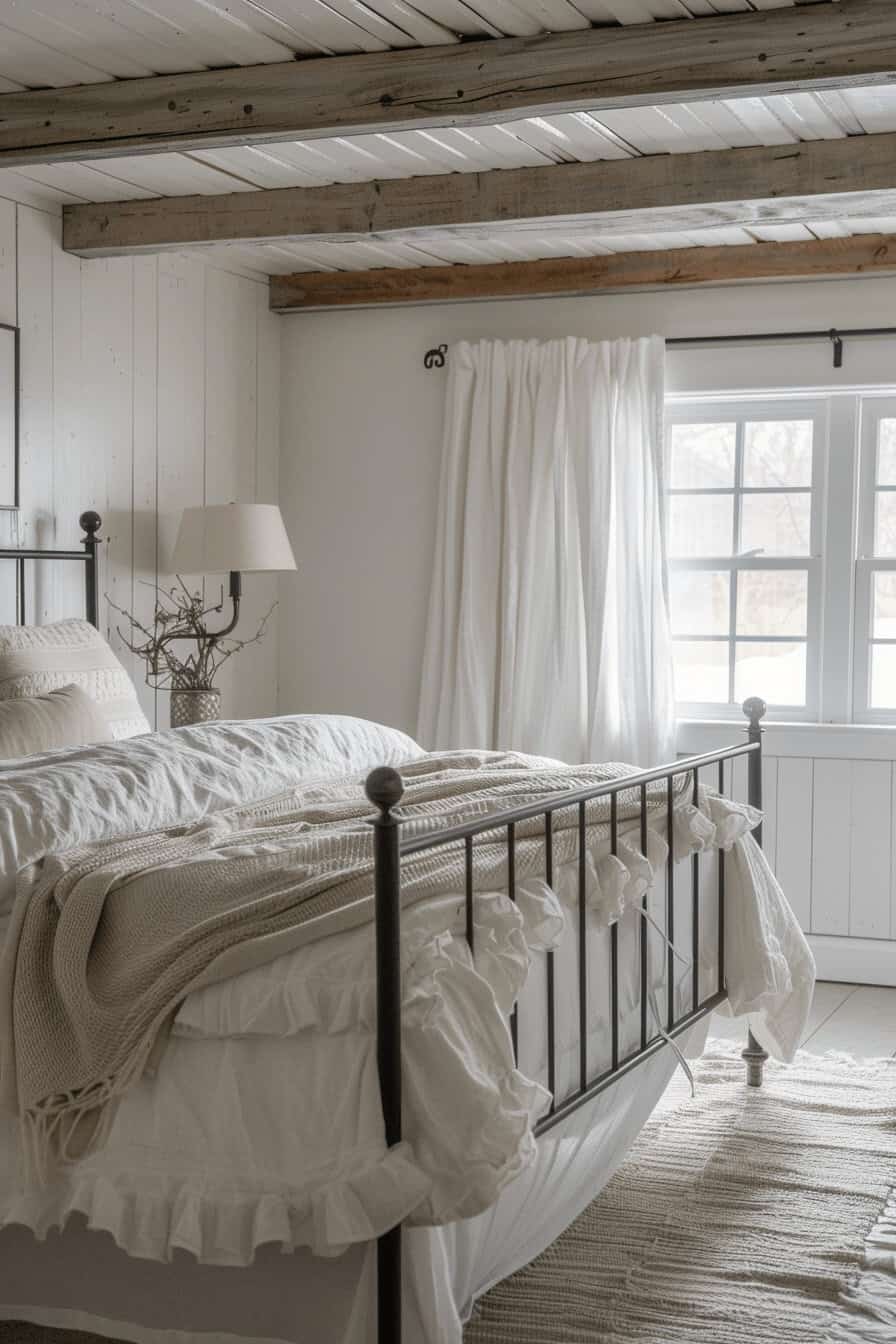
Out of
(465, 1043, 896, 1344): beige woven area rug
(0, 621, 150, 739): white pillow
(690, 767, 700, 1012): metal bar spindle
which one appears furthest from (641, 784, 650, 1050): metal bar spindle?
(0, 621, 150, 739): white pillow

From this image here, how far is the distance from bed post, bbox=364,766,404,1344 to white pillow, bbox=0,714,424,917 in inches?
27.0

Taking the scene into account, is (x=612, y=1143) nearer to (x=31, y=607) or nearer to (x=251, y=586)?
(x=31, y=607)

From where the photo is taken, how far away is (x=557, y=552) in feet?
16.4

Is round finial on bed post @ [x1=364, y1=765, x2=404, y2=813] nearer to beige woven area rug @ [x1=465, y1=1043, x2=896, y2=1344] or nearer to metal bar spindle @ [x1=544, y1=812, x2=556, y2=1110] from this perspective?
metal bar spindle @ [x1=544, y1=812, x2=556, y2=1110]

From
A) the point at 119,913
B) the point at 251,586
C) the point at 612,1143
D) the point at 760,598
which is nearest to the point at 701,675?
the point at 760,598

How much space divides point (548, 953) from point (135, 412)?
2796 millimetres

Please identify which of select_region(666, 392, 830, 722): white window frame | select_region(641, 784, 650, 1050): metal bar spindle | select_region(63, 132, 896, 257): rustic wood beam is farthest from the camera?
select_region(666, 392, 830, 722): white window frame

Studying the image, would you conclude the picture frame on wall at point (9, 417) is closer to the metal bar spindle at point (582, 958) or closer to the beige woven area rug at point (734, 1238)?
the metal bar spindle at point (582, 958)

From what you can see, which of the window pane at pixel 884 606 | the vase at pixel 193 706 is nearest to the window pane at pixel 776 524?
the window pane at pixel 884 606

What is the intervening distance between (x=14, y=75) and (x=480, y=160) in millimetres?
1199

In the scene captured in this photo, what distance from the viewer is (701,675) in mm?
5148

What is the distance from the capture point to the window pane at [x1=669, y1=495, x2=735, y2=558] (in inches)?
201

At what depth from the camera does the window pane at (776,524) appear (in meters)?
5.00

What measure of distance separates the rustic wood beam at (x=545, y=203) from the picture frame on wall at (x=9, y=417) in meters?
0.41
